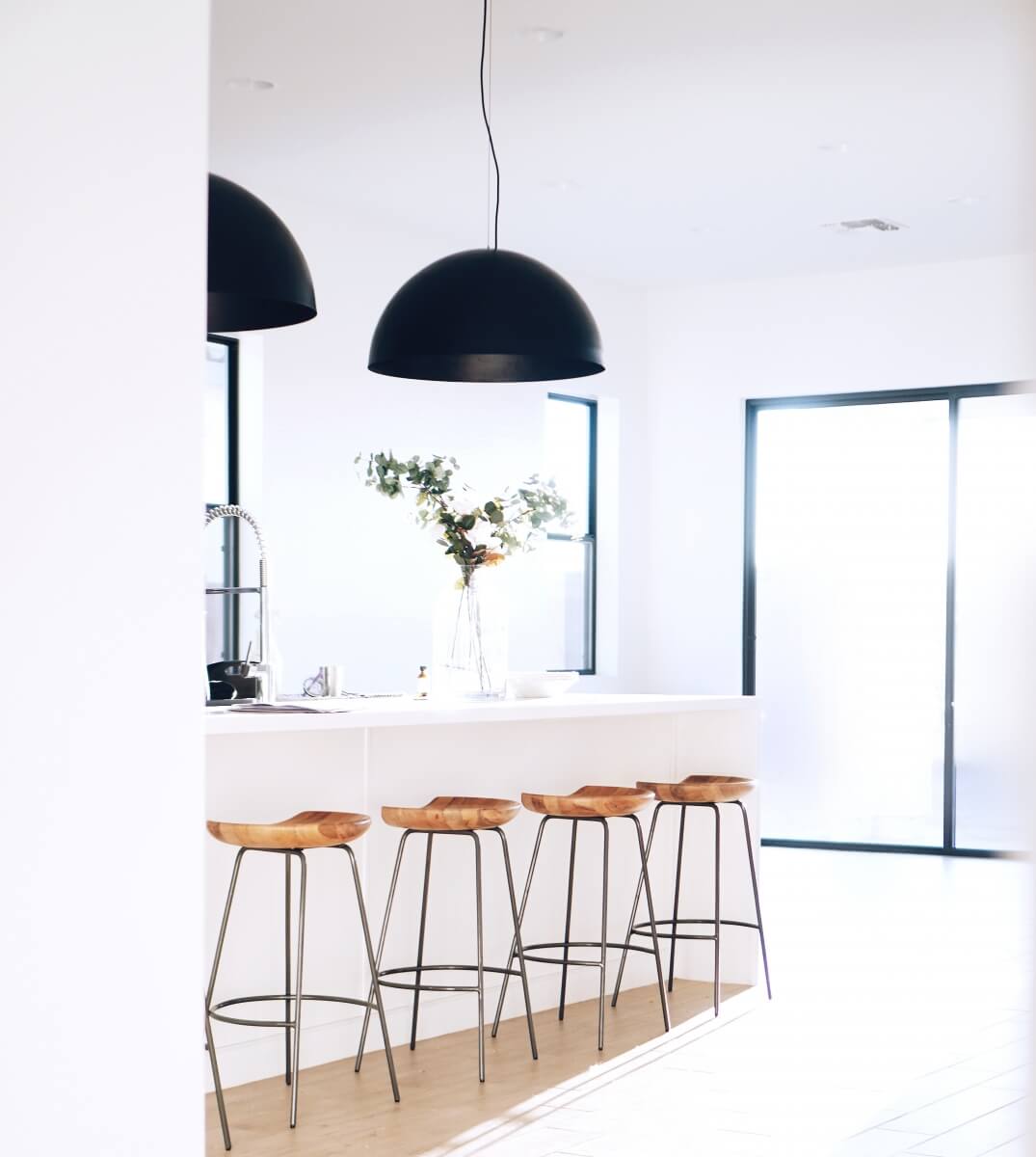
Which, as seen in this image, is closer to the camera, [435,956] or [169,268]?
[169,268]

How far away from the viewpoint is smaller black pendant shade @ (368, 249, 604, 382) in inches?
148

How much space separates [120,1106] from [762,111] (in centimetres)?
457

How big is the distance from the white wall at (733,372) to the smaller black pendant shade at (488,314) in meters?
4.39

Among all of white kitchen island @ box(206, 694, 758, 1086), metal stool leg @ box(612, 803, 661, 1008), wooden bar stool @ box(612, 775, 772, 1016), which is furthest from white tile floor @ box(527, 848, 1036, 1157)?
white kitchen island @ box(206, 694, 758, 1086)

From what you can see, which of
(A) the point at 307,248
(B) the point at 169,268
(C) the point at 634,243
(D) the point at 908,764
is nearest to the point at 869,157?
(C) the point at 634,243

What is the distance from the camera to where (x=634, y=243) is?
24.7 ft

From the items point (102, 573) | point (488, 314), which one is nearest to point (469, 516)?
point (488, 314)

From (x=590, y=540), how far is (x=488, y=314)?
15.8 ft

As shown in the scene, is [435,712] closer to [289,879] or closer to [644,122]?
[289,879]

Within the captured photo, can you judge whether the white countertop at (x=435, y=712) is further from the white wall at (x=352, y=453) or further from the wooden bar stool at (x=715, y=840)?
the white wall at (x=352, y=453)

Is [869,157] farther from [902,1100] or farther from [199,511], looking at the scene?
[199,511]

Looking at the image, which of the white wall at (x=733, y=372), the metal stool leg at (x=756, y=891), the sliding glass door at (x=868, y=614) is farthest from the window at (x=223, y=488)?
the sliding glass door at (x=868, y=614)

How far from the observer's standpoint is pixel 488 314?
3760mm

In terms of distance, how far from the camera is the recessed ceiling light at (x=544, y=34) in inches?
185
